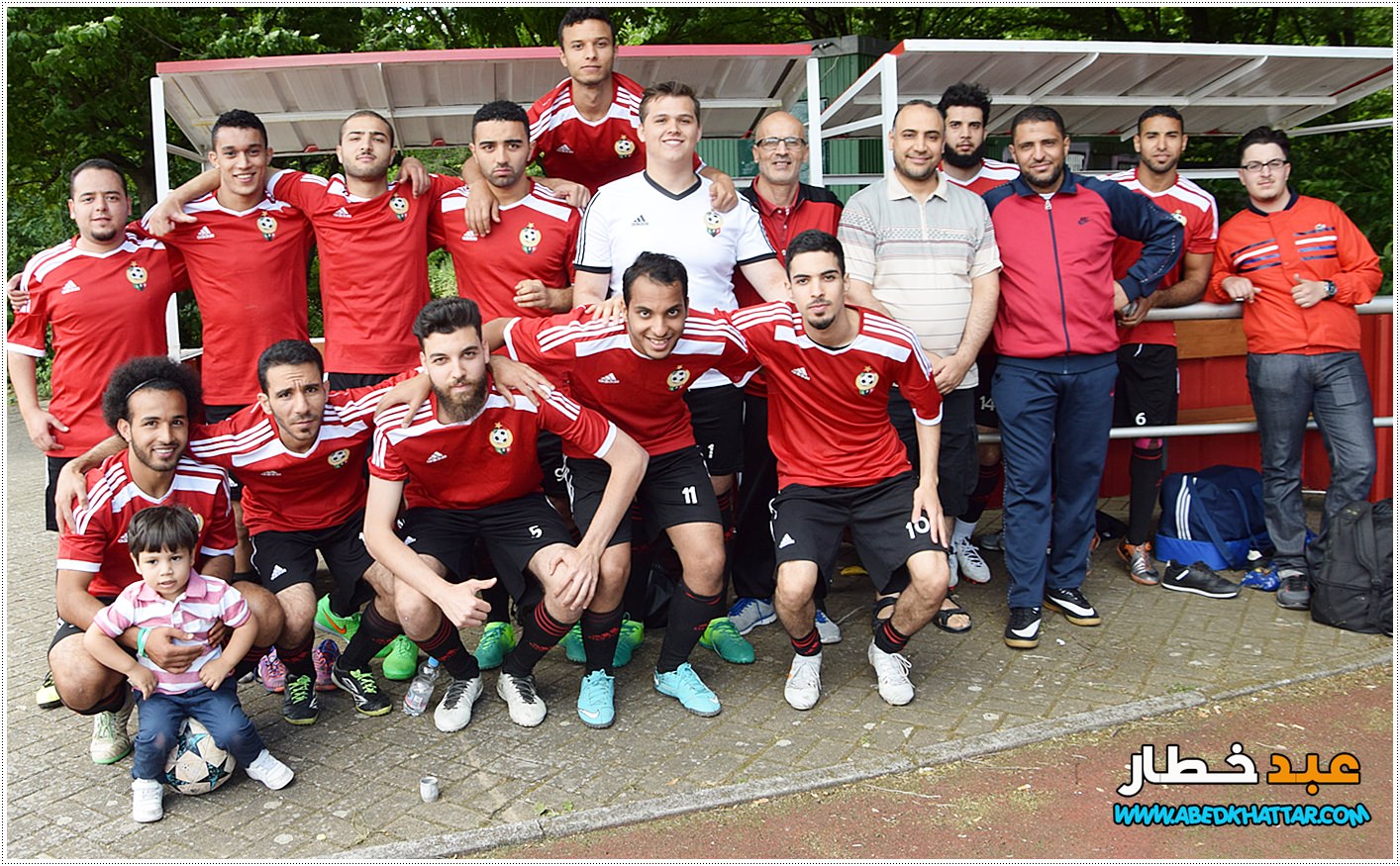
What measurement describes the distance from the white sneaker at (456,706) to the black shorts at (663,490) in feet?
2.53

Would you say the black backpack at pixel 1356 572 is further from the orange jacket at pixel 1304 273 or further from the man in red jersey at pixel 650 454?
the man in red jersey at pixel 650 454

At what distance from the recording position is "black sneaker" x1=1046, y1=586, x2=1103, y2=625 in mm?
5195

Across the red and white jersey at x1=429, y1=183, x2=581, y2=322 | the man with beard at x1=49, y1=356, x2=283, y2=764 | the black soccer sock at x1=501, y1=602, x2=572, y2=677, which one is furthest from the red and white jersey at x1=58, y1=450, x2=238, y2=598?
the red and white jersey at x1=429, y1=183, x2=581, y2=322

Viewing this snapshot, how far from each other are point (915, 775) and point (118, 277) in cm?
407

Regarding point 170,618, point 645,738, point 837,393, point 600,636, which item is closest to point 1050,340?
point 837,393

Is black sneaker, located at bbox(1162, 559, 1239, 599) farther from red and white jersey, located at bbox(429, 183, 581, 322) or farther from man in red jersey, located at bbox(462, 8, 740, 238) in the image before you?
red and white jersey, located at bbox(429, 183, 581, 322)

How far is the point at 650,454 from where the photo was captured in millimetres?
4641

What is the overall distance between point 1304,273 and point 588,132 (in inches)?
140

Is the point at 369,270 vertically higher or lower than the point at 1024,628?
higher

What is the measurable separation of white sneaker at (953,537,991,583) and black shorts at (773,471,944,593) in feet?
4.58

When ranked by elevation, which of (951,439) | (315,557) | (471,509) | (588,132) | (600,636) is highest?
(588,132)

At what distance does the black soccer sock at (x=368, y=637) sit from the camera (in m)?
4.47

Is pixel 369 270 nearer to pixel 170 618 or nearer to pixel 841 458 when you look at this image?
pixel 170 618

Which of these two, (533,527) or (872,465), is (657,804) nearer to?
(533,527)
